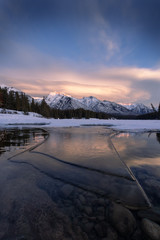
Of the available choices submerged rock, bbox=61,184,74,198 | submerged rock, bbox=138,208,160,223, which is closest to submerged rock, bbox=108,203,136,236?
submerged rock, bbox=138,208,160,223

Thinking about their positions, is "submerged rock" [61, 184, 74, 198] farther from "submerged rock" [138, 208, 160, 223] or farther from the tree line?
the tree line

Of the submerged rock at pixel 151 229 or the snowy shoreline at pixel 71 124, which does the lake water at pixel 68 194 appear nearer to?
the submerged rock at pixel 151 229

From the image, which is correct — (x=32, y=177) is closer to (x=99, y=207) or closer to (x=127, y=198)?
(x=99, y=207)

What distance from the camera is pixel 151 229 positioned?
93.7 inches

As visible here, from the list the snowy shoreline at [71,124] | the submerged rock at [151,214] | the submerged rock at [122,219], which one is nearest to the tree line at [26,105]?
the snowy shoreline at [71,124]

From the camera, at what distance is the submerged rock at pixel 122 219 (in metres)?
2.39

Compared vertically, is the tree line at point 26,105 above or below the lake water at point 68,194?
above

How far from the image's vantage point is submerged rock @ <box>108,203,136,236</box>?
2395mm

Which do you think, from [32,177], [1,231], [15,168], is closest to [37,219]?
[1,231]

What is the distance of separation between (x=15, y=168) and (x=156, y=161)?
612 cm

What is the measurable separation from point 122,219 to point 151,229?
517 millimetres

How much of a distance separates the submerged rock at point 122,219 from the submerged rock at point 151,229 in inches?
7.5

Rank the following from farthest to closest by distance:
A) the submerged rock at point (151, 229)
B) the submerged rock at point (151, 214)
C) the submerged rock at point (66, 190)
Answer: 1. the submerged rock at point (66, 190)
2. the submerged rock at point (151, 214)
3. the submerged rock at point (151, 229)

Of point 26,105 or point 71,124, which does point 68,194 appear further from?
point 26,105
